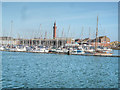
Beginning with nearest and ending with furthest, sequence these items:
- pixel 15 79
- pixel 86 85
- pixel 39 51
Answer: pixel 86 85
pixel 15 79
pixel 39 51

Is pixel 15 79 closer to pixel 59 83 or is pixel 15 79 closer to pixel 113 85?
pixel 59 83

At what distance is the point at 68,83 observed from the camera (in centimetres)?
1873

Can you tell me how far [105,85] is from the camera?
18.7 metres

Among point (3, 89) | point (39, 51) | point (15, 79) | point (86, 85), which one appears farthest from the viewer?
point (39, 51)

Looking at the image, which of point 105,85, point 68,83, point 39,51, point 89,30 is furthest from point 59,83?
point 89,30

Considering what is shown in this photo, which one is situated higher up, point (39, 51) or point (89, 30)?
point (89, 30)

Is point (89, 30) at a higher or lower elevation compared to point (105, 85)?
higher

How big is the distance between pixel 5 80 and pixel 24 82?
2.01 metres

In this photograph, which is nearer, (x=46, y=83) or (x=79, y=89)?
(x=79, y=89)

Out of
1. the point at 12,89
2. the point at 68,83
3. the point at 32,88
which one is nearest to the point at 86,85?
the point at 68,83

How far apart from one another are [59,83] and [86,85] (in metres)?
2.32

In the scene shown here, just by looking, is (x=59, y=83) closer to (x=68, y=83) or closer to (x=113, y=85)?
(x=68, y=83)

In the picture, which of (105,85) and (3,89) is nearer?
(3,89)

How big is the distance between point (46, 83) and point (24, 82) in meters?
1.91
